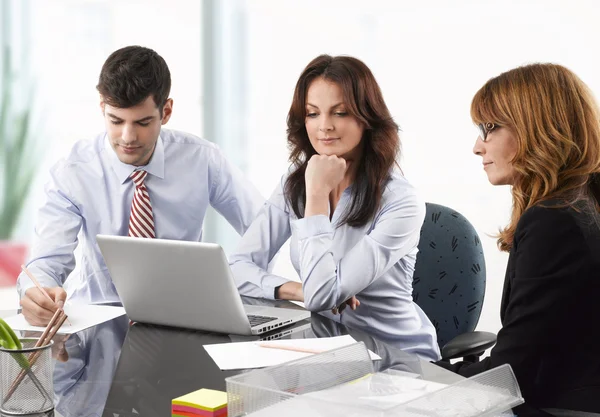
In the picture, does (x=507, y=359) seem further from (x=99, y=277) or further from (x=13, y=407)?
(x=99, y=277)

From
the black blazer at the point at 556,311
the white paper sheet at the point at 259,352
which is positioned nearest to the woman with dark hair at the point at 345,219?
the white paper sheet at the point at 259,352

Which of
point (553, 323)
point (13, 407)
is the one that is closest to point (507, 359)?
point (553, 323)

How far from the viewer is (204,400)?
120 cm

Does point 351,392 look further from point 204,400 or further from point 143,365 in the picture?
point 143,365

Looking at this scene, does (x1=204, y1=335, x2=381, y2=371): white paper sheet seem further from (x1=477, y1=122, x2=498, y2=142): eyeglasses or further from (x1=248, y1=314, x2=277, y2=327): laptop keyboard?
(x1=477, y1=122, x2=498, y2=142): eyeglasses

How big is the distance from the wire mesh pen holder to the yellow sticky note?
0.70 feet

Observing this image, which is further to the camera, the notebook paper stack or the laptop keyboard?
the laptop keyboard

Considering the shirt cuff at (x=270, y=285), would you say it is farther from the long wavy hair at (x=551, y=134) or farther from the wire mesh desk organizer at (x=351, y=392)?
the wire mesh desk organizer at (x=351, y=392)

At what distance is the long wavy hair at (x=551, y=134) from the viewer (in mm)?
1549

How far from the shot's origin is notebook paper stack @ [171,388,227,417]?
1168 millimetres

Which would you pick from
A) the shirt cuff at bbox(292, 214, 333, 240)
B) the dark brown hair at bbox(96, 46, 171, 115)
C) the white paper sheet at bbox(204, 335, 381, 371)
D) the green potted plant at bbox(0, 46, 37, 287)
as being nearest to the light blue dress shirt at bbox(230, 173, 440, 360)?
the shirt cuff at bbox(292, 214, 333, 240)

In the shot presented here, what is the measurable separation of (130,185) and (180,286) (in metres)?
0.90

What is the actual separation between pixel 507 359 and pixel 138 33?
11.7 feet

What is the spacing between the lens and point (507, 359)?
148 centimetres
